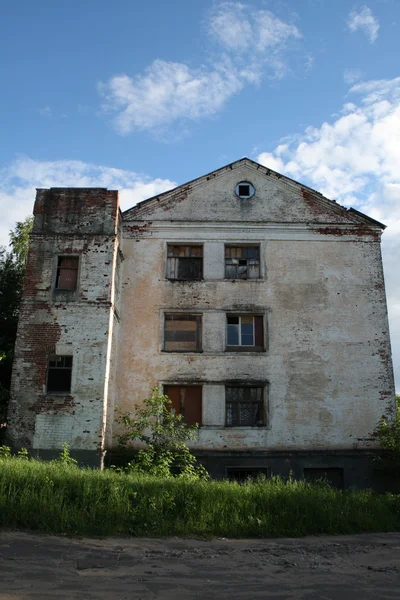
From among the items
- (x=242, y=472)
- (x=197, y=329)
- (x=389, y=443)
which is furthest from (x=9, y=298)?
(x=389, y=443)

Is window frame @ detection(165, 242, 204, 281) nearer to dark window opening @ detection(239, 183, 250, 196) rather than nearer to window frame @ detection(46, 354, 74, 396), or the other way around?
dark window opening @ detection(239, 183, 250, 196)

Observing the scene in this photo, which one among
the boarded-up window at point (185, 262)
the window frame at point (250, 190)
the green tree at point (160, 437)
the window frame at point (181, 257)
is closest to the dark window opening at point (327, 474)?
the green tree at point (160, 437)

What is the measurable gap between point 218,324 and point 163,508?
347 inches

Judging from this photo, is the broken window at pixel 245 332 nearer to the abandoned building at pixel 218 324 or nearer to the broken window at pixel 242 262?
the abandoned building at pixel 218 324

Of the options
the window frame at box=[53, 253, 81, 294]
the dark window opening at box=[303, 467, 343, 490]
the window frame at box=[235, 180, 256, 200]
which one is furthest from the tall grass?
the window frame at box=[235, 180, 256, 200]

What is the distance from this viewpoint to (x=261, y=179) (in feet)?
70.1

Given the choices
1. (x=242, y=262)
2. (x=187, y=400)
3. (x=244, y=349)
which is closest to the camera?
(x=187, y=400)

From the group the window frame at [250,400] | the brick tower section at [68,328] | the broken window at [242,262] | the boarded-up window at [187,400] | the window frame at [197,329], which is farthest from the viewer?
the broken window at [242,262]

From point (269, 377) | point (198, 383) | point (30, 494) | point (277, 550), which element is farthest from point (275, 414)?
point (30, 494)

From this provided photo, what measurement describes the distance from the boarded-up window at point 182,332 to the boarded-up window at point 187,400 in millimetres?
1342

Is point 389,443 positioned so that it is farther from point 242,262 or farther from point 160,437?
point 242,262

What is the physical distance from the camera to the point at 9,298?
72.9 ft

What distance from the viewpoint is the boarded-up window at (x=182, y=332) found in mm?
19656

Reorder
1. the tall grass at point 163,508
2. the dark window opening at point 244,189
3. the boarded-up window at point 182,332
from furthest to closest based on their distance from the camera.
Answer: the dark window opening at point 244,189
the boarded-up window at point 182,332
the tall grass at point 163,508
